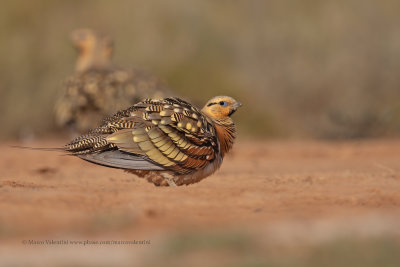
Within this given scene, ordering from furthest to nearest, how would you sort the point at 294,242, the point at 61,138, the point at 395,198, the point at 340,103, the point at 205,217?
the point at 340,103
the point at 61,138
the point at 395,198
the point at 205,217
the point at 294,242

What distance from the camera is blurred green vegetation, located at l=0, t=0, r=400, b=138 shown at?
16.8m

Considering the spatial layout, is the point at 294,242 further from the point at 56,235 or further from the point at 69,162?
the point at 69,162

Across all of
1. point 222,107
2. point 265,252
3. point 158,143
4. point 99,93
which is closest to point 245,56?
point 99,93

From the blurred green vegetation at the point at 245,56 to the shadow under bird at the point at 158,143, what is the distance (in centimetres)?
999

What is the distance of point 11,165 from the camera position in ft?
33.7

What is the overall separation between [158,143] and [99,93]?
170 inches

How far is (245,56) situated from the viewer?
1905 centimetres

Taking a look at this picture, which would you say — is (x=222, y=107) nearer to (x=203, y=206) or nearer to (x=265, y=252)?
(x=203, y=206)

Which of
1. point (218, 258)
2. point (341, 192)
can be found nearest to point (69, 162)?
point (341, 192)

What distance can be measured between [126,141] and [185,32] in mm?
12796

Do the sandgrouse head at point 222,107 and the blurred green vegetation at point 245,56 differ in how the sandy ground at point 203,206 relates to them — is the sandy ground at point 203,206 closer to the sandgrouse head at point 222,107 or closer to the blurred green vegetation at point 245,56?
the sandgrouse head at point 222,107

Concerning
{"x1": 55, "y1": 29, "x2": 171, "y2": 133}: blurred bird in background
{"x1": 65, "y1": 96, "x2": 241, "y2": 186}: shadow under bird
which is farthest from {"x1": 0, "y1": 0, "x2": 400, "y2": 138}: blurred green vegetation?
{"x1": 65, "y1": 96, "x2": 241, "y2": 186}: shadow under bird

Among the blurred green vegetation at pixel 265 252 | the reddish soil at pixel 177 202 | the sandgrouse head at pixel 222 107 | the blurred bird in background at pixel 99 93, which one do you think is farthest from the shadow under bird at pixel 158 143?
the blurred bird in background at pixel 99 93

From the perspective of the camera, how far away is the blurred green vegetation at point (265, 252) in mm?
3846
